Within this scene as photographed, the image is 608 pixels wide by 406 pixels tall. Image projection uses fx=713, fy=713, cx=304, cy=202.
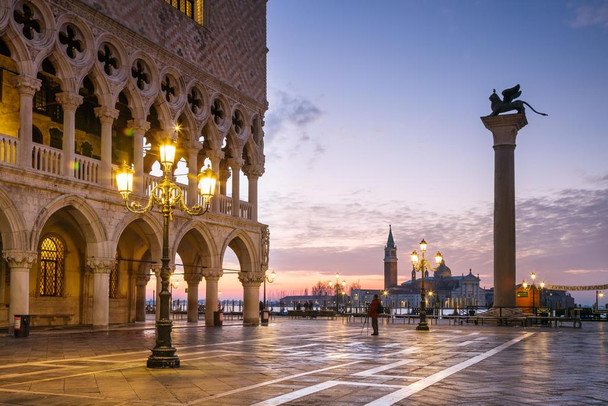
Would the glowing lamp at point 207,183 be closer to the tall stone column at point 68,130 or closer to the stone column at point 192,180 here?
the tall stone column at point 68,130

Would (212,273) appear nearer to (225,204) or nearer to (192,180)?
(225,204)

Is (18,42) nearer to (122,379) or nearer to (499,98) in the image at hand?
(122,379)

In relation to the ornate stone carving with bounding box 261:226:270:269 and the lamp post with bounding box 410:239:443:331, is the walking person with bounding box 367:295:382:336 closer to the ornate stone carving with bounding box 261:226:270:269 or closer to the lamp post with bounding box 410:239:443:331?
the lamp post with bounding box 410:239:443:331

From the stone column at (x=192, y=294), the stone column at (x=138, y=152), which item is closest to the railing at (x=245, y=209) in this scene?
the stone column at (x=192, y=294)

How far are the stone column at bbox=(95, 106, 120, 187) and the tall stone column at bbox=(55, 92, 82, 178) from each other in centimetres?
134

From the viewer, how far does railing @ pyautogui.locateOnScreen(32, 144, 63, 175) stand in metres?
21.0

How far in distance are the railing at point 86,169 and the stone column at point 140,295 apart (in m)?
9.01

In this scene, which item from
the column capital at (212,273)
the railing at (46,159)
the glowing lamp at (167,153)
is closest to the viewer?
the glowing lamp at (167,153)

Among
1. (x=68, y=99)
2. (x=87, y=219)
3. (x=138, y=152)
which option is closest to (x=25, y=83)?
(x=68, y=99)

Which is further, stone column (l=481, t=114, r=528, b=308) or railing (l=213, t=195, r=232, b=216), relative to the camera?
stone column (l=481, t=114, r=528, b=308)

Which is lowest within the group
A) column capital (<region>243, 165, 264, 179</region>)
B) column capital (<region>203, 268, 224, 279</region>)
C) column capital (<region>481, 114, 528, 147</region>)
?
column capital (<region>203, 268, 224, 279</region>)

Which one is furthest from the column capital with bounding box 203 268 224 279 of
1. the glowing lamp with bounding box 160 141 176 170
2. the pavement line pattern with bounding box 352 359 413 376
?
the glowing lamp with bounding box 160 141 176 170

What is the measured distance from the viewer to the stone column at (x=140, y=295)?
1241 inches

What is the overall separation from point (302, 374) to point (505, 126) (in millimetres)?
22673
